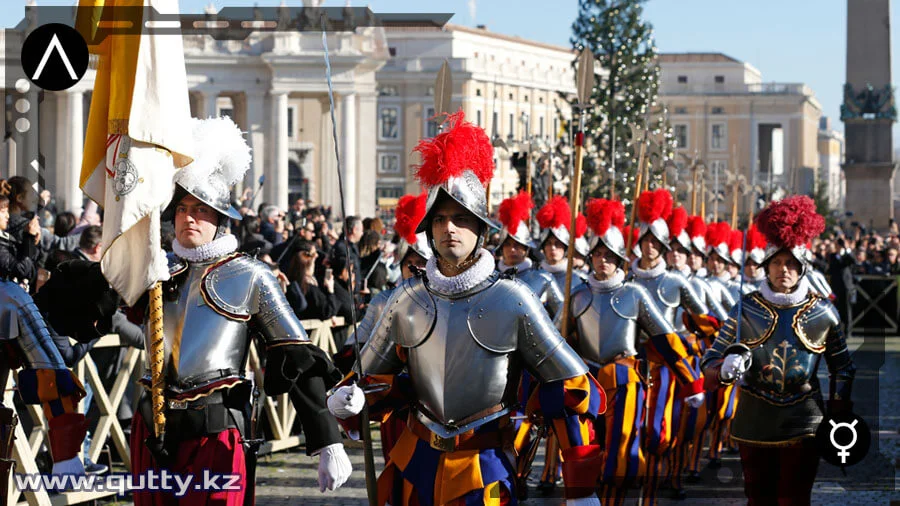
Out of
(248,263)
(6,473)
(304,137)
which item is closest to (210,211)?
(248,263)

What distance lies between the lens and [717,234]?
51.9 ft

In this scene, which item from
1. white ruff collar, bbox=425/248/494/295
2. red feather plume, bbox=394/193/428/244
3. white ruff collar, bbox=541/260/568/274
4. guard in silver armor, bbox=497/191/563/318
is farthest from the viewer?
guard in silver armor, bbox=497/191/563/318

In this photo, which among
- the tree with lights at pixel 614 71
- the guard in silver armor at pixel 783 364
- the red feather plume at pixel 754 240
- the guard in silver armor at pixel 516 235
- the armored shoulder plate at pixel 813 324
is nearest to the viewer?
the guard in silver armor at pixel 783 364

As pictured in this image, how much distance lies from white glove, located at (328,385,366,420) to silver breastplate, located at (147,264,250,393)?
0.51 meters

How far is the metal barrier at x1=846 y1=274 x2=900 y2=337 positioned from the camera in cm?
2980

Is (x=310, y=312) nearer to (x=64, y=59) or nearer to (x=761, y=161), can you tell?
(x=64, y=59)

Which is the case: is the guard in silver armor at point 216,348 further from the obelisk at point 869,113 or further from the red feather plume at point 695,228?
the obelisk at point 869,113

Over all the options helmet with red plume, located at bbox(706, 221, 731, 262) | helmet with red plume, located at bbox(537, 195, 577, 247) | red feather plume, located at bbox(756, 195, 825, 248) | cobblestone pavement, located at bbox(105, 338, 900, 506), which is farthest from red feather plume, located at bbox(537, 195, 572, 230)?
helmet with red plume, located at bbox(706, 221, 731, 262)

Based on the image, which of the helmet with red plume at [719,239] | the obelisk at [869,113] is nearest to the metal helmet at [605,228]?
the helmet with red plume at [719,239]

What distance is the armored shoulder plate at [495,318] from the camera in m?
5.91

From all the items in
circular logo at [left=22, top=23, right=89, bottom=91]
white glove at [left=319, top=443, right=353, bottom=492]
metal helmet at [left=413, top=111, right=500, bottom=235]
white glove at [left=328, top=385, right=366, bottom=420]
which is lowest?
white glove at [left=319, top=443, right=353, bottom=492]

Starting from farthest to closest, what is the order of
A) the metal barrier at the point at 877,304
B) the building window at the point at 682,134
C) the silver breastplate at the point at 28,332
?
the building window at the point at 682,134 < the metal barrier at the point at 877,304 < the silver breastplate at the point at 28,332

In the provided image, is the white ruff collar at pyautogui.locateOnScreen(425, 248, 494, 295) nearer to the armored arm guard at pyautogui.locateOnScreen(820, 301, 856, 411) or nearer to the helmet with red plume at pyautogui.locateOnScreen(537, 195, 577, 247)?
the armored arm guard at pyautogui.locateOnScreen(820, 301, 856, 411)

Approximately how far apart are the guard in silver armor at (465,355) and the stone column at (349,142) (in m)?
63.4
